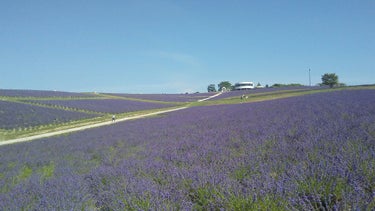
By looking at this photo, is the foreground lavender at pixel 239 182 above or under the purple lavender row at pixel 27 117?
above

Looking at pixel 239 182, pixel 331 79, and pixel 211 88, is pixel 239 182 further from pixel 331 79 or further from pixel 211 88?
pixel 211 88

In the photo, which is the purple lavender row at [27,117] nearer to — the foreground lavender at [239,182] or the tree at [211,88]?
the foreground lavender at [239,182]

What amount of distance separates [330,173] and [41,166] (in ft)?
22.8

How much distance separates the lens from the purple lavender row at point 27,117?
75.6 ft

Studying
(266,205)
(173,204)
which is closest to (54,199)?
(173,204)

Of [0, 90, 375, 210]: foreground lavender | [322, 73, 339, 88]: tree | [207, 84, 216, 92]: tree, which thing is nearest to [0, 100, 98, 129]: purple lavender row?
[0, 90, 375, 210]: foreground lavender

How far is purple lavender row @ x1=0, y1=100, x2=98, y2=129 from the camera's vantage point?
75.6ft

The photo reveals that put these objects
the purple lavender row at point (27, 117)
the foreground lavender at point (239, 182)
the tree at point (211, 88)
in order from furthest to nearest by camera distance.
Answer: the tree at point (211, 88), the purple lavender row at point (27, 117), the foreground lavender at point (239, 182)

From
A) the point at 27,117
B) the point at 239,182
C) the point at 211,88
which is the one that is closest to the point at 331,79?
the point at 27,117

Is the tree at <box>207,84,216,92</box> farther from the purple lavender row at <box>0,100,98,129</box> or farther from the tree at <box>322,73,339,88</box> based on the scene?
the purple lavender row at <box>0,100,98,129</box>

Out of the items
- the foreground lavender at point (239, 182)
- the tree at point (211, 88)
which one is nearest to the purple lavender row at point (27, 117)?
the foreground lavender at point (239, 182)

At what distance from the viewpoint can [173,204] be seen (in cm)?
269

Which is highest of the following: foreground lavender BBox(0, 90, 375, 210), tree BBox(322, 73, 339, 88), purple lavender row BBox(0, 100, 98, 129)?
tree BBox(322, 73, 339, 88)

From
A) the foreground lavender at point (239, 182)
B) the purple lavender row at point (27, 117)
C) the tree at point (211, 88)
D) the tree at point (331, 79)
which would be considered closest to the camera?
the foreground lavender at point (239, 182)
